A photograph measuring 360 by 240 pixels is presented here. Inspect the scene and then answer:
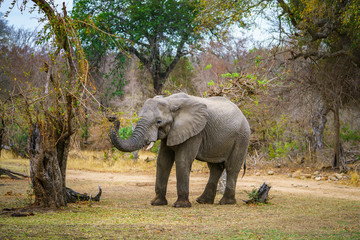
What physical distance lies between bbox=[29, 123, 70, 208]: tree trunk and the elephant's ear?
2358 millimetres

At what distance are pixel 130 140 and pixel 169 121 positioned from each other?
1.07m

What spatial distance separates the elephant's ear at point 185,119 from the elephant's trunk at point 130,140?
27.6 inches

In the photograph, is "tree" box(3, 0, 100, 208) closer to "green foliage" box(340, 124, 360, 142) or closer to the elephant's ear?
the elephant's ear

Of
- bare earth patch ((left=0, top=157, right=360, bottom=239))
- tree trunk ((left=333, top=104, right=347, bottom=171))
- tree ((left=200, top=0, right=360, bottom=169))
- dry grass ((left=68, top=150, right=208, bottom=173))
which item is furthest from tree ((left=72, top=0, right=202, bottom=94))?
bare earth patch ((left=0, top=157, right=360, bottom=239))

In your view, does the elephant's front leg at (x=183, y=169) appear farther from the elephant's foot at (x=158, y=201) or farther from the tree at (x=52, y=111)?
the tree at (x=52, y=111)

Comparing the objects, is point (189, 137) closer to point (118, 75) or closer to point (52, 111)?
point (52, 111)

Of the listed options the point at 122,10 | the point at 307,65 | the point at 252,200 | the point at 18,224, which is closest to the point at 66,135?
Result: the point at 18,224

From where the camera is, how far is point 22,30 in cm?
3812

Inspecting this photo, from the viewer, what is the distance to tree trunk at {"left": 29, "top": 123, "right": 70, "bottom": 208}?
24.2 feet

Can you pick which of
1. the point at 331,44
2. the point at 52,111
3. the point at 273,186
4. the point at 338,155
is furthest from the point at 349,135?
the point at 52,111

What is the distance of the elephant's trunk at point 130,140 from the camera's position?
7.78 metres

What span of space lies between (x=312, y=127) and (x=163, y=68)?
9.91m

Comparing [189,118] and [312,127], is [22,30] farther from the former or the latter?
[189,118]

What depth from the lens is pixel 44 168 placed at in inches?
293
